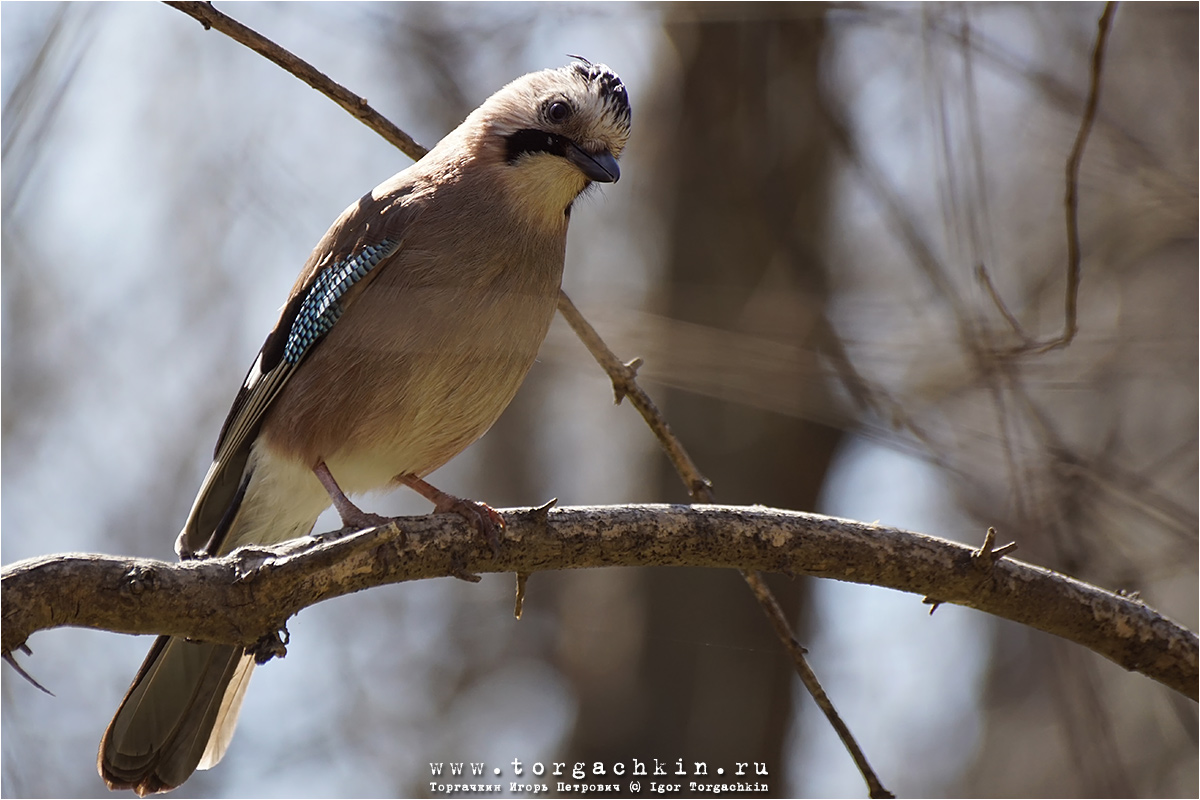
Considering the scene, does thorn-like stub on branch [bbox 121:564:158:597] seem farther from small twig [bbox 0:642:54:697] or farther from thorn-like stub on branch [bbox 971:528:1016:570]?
thorn-like stub on branch [bbox 971:528:1016:570]

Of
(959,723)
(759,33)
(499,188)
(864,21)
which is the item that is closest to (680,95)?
(759,33)

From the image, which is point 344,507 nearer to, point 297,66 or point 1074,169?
point 297,66

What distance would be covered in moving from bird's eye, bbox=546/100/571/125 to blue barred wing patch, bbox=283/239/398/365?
2.19ft

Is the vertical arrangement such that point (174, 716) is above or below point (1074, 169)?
below

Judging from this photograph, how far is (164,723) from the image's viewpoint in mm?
3186

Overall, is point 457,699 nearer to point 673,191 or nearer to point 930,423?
point 673,191

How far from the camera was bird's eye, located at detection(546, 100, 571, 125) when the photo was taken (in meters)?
3.52

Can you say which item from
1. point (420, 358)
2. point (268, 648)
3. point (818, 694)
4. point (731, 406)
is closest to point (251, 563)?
point (268, 648)

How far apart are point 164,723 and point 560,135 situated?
2.21m

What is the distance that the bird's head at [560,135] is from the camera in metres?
3.49

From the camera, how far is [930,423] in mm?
2916

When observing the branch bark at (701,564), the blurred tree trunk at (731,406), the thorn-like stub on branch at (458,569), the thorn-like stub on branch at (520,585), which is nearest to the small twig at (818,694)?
the branch bark at (701,564)

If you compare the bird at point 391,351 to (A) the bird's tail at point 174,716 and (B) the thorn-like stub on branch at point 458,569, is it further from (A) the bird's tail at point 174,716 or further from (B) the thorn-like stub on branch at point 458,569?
(B) the thorn-like stub on branch at point 458,569

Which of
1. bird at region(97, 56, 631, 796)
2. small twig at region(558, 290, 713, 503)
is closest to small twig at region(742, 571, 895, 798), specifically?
small twig at region(558, 290, 713, 503)
